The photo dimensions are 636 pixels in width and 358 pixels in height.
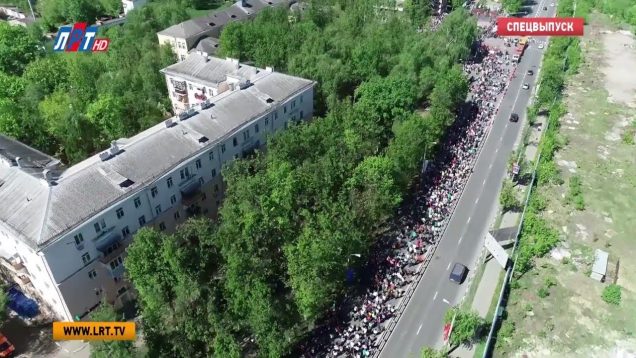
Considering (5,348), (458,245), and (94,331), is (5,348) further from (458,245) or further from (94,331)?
(458,245)

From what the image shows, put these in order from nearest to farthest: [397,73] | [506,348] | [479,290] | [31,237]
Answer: [31,237] < [506,348] < [479,290] < [397,73]

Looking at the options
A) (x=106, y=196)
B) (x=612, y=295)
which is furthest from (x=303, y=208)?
(x=612, y=295)

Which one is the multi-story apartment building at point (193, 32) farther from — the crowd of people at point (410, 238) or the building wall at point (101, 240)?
the crowd of people at point (410, 238)

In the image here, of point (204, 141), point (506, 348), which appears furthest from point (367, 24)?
point (506, 348)

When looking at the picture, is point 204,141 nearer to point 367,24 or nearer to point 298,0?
point 367,24

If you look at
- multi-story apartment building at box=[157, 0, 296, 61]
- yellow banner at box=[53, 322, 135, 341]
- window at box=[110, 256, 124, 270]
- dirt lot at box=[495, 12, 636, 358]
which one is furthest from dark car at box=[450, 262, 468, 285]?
multi-story apartment building at box=[157, 0, 296, 61]

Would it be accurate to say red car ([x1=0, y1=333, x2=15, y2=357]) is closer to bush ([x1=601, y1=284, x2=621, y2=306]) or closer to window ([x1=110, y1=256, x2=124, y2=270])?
window ([x1=110, y1=256, x2=124, y2=270])
